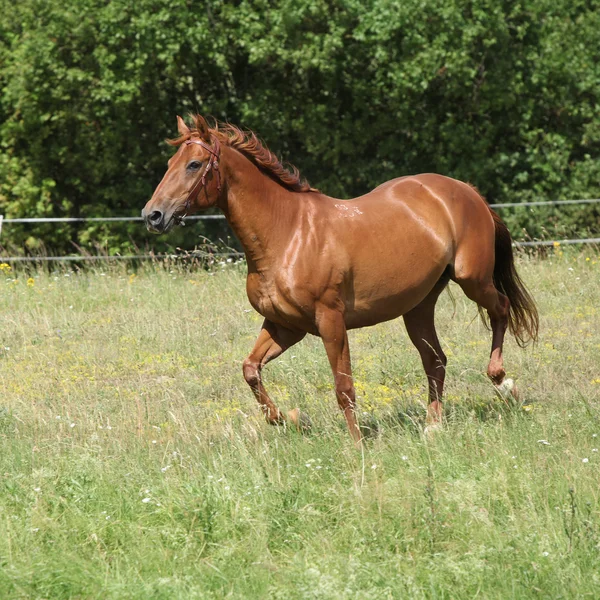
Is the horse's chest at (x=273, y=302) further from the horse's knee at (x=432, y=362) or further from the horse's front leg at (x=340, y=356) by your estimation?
the horse's knee at (x=432, y=362)

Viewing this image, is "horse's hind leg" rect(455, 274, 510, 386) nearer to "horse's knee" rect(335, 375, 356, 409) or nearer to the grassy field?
the grassy field

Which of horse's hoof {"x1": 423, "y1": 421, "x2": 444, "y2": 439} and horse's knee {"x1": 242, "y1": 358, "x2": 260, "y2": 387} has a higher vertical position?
horse's knee {"x1": 242, "y1": 358, "x2": 260, "y2": 387}

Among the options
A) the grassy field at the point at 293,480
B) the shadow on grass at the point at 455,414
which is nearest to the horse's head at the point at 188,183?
the grassy field at the point at 293,480

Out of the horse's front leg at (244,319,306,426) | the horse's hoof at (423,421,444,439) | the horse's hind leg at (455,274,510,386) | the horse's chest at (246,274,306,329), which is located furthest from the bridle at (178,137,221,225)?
the horse's hind leg at (455,274,510,386)

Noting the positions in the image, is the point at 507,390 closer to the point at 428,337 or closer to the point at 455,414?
the point at 455,414

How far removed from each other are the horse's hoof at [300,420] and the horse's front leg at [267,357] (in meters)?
0.09

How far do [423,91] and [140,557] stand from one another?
40.2 feet

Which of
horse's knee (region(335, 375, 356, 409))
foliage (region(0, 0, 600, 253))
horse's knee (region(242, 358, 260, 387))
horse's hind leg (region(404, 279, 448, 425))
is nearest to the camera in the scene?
horse's knee (region(335, 375, 356, 409))

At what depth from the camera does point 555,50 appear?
646 inches

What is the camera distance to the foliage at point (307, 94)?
49.7 ft

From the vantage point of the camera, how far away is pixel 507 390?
707 cm

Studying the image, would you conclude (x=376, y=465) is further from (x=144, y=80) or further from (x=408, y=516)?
(x=144, y=80)

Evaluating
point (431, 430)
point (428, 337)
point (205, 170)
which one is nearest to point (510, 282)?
point (428, 337)

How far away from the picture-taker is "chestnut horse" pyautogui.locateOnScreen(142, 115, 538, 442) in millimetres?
6191
